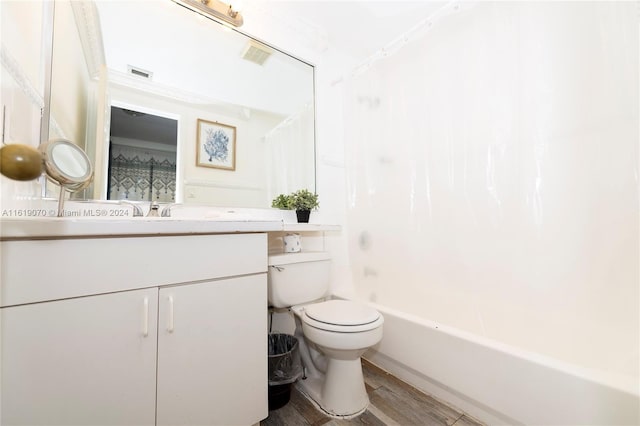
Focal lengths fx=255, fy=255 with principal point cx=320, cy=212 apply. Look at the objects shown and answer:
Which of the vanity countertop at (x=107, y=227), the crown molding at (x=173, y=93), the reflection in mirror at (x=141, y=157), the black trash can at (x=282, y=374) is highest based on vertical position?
the crown molding at (x=173, y=93)

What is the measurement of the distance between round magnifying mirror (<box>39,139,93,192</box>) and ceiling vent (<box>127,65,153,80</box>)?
62 cm

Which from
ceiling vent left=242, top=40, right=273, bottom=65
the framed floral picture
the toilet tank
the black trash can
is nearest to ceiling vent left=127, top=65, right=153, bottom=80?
the framed floral picture

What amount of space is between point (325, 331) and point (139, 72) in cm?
143

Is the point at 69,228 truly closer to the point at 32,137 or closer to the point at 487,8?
the point at 32,137

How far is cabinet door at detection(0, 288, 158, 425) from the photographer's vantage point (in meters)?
0.55

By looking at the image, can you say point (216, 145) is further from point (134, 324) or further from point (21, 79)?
point (134, 324)

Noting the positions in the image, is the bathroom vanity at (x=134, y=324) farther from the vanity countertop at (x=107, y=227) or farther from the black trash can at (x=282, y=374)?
the black trash can at (x=282, y=374)

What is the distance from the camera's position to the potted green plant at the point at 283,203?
153cm

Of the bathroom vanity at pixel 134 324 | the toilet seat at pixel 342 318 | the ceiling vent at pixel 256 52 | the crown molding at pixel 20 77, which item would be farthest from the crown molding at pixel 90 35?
the toilet seat at pixel 342 318

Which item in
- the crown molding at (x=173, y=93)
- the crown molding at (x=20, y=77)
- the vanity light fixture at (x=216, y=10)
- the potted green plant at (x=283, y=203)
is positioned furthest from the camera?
the potted green plant at (x=283, y=203)

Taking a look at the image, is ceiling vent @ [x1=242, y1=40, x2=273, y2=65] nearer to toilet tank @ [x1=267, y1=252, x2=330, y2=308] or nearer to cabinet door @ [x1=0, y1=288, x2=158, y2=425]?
toilet tank @ [x1=267, y1=252, x2=330, y2=308]

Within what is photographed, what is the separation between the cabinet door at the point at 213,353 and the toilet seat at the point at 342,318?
245 mm

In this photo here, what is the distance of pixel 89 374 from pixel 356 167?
1605 millimetres

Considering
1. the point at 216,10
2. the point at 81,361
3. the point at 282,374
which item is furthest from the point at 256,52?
the point at 282,374
